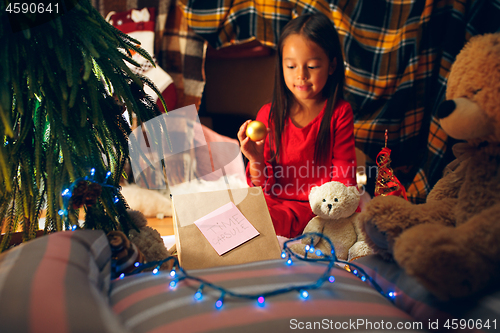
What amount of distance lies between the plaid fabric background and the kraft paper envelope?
85 cm

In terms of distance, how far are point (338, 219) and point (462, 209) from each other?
41 cm

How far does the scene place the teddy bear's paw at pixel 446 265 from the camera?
39 centimetres

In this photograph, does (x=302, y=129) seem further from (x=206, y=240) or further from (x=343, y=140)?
(x=206, y=240)

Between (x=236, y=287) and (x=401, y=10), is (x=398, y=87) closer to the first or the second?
(x=401, y=10)

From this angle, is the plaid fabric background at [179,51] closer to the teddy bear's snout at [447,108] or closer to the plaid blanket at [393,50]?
the plaid blanket at [393,50]

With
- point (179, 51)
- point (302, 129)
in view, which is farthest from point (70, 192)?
point (179, 51)

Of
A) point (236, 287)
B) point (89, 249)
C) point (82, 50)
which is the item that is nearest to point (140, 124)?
point (82, 50)

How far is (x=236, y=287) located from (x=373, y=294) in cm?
21

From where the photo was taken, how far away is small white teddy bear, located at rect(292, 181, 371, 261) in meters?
0.84

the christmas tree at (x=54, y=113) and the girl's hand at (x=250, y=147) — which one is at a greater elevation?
the christmas tree at (x=54, y=113)

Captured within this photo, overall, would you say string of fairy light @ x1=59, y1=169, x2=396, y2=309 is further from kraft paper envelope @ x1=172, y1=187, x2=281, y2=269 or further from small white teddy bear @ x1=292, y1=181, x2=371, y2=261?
small white teddy bear @ x1=292, y1=181, x2=371, y2=261

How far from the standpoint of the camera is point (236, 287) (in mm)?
454

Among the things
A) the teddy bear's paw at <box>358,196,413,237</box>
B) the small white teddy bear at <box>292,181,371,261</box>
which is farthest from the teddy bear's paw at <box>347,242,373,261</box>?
the teddy bear's paw at <box>358,196,413,237</box>

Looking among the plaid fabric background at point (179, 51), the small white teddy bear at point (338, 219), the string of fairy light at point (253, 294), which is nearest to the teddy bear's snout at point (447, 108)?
the string of fairy light at point (253, 294)
